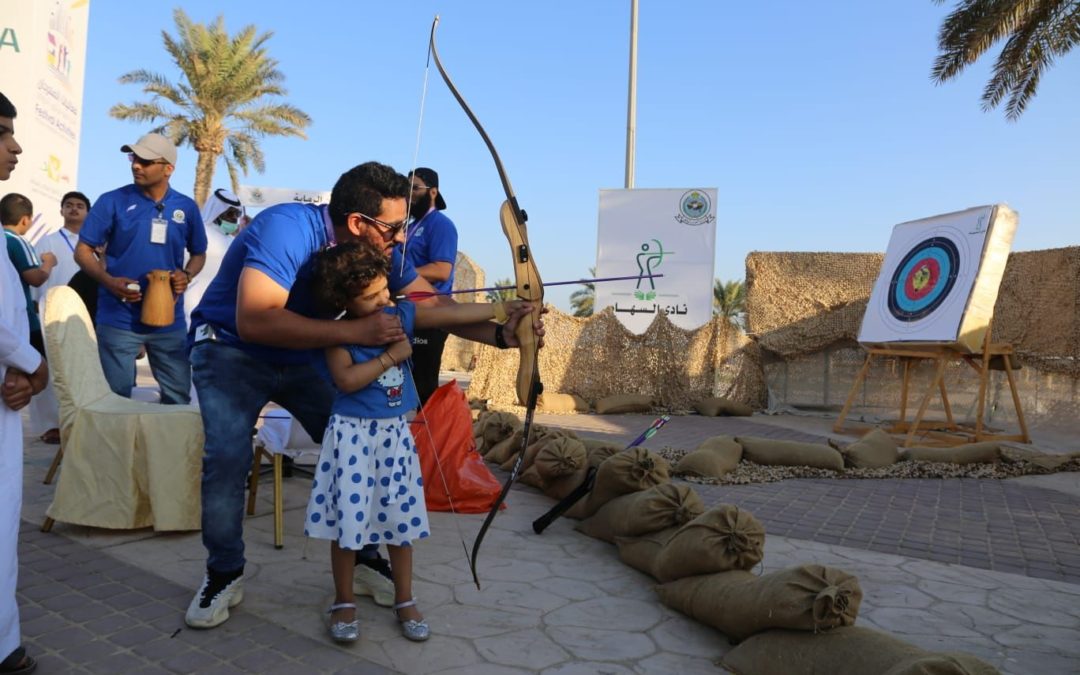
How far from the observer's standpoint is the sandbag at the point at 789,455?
20.3ft

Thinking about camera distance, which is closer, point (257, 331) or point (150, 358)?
point (257, 331)

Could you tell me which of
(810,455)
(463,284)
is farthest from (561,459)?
(463,284)

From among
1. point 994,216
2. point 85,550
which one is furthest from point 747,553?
point 994,216

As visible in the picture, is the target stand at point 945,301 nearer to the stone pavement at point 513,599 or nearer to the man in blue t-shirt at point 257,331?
the stone pavement at point 513,599

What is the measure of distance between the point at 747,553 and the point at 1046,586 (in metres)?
1.67

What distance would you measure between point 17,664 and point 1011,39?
43.4 feet

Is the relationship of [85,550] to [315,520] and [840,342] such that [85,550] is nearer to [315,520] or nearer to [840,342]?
[315,520]

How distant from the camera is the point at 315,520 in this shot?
262 centimetres

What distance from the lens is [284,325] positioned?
2.46 metres

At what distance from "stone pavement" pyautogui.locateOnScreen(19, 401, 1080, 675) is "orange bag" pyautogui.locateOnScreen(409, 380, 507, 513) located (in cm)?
13

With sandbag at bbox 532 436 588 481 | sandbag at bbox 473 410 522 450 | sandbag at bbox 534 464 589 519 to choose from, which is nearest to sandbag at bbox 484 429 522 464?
sandbag at bbox 473 410 522 450

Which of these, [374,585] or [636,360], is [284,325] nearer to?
[374,585]

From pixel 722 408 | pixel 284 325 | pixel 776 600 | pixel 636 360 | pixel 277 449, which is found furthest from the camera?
pixel 636 360

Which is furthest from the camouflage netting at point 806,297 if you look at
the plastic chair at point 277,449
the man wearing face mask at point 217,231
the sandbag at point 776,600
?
the sandbag at point 776,600
